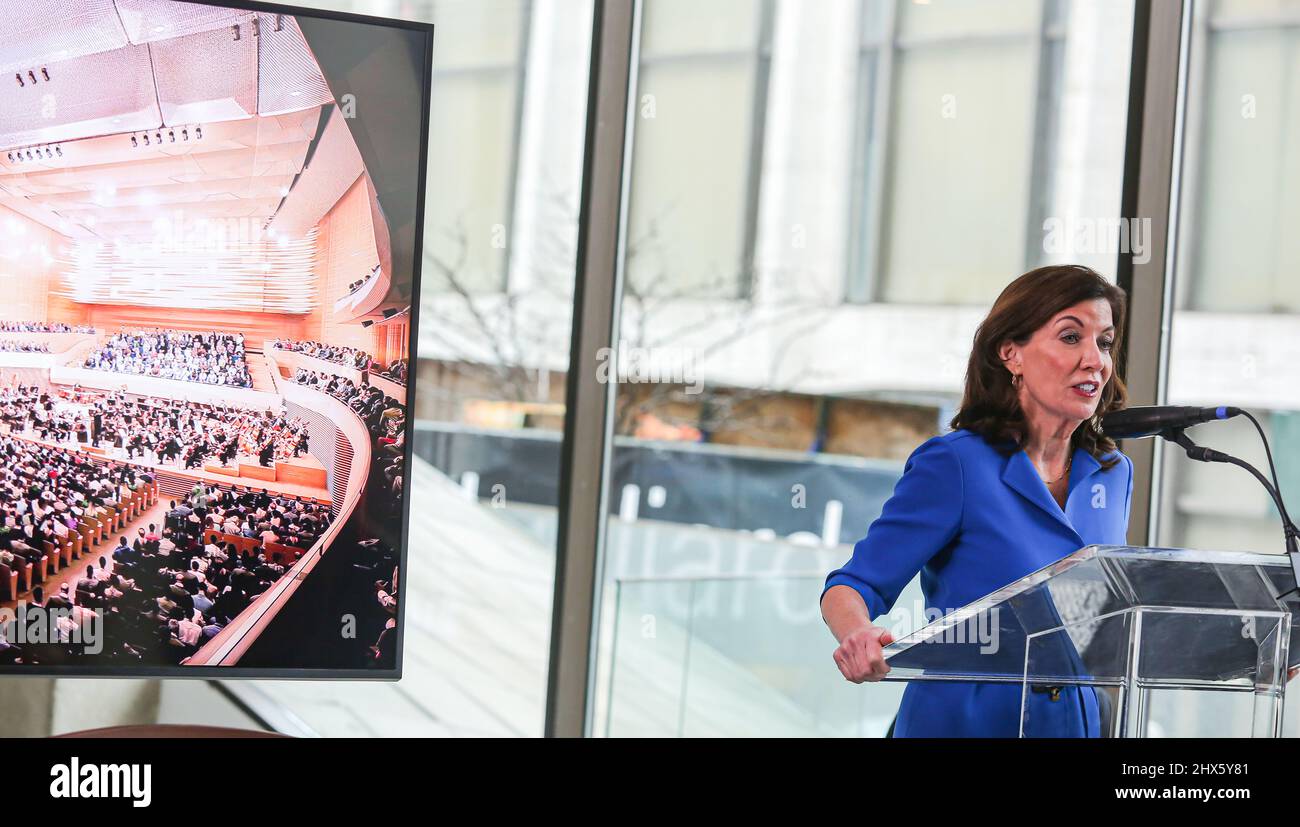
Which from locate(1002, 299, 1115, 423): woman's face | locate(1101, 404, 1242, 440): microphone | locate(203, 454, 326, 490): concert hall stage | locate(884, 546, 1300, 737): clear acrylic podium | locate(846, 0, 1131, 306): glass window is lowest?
locate(884, 546, 1300, 737): clear acrylic podium

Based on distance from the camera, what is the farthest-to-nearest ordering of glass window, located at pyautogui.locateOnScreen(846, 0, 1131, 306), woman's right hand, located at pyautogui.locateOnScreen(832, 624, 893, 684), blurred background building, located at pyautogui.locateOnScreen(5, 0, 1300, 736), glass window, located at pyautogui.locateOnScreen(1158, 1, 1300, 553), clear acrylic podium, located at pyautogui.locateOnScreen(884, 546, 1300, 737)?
blurred background building, located at pyautogui.locateOnScreen(5, 0, 1300, 736), glass window, located at pyautogui.locateOnScreen(846, 0, 1131, 306), glass window, located at pyautogui.locateOnScreen(1158, 1, 1300, 553), woman's right hand, located at pyautogui.locateOnScreen(832, 624, 893, 684), clear acrylic podium, located at pyautogui.locateOnScreen(884, 546, 1300, 737)

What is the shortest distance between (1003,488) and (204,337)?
51.9 inches

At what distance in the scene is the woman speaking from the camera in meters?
1.80

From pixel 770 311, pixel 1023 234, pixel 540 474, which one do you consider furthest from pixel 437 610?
pixel 1023 234

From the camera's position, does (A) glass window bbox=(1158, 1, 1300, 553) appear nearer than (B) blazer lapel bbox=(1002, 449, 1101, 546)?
No

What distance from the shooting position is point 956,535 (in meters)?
1.86

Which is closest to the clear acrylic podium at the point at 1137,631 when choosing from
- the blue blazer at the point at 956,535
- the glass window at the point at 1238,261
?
the blue blazer at the point at 956,535

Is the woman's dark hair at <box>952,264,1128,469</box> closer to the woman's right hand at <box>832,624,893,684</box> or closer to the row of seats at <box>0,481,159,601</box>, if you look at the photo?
the woman's right hand at <box>832,624,893,684</box>

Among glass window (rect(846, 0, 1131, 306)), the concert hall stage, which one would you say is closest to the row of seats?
the concert hall stage

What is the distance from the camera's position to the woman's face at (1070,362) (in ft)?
6.08

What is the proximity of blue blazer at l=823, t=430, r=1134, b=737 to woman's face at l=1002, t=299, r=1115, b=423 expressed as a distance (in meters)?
0.10

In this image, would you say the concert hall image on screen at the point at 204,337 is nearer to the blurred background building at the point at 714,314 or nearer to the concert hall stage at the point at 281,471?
the concert hall stage at the point at 281,471

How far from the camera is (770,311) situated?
3492mm
